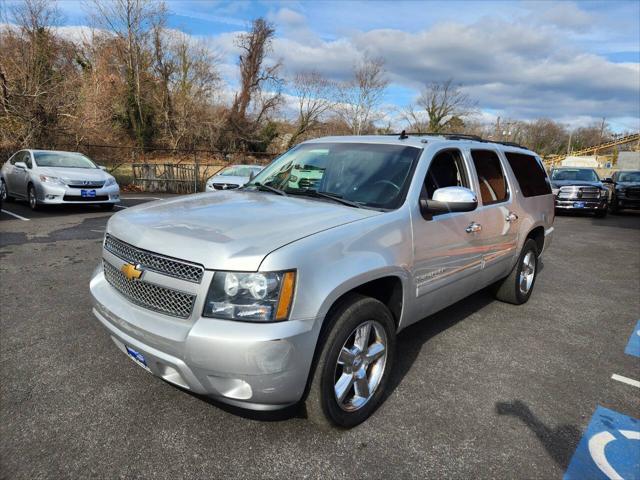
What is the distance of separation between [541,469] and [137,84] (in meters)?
32.1

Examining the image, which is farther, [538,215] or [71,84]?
[71,84]

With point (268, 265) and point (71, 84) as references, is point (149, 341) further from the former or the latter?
point (71, 84)

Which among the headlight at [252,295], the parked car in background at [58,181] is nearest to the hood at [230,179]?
the parked car in background at [58,181]

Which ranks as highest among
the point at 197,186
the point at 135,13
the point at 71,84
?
the point at 135,13

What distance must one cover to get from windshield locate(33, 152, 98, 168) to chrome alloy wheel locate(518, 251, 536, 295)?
1085 centimetres

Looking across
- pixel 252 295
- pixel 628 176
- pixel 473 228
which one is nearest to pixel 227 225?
pixel 252 295

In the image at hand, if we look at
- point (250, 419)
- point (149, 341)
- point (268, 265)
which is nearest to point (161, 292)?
point (149, 341)

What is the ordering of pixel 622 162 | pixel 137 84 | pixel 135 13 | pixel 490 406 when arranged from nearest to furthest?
pixel 490 406 → pixel 135 13 → pixel 137 84 → pixel 622 162

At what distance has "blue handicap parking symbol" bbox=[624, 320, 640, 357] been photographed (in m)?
3.95

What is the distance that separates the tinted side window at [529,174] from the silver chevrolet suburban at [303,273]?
3.81 ft

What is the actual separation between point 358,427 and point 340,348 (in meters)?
0.64

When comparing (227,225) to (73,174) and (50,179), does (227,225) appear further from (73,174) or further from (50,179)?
(50,179)

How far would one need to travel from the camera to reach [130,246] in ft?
8.41

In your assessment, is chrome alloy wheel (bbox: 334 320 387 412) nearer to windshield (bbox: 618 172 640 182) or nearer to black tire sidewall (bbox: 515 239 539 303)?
black tire sidewall (bbox: 515 239 539 303)
